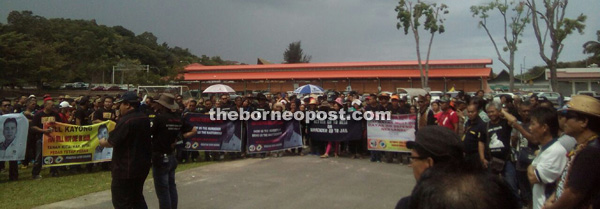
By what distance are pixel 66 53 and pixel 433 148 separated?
8309 centimetres

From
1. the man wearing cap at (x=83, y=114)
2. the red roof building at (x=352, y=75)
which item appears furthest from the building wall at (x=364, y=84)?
the man wearing cap at (x=83, y=114)

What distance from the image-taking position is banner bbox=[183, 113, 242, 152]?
403 inches

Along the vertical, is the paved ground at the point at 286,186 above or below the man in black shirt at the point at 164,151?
below

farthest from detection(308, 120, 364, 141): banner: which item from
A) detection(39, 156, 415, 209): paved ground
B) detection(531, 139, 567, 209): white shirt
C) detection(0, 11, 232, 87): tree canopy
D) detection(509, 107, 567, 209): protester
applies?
detection(0, 11, 232, 87): tree canopy

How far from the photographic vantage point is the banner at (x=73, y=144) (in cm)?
830

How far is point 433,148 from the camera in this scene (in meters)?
1.73

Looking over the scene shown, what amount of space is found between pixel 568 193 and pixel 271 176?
20.2ft

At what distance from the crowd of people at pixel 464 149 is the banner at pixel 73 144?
218 millimetres

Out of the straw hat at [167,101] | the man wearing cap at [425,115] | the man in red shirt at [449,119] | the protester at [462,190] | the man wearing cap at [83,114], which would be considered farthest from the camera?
the man wearing cap at [83,114]

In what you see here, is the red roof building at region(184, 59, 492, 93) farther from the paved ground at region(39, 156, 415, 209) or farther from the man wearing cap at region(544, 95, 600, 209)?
the man wearing cap at region(544, 95, 600, 209)

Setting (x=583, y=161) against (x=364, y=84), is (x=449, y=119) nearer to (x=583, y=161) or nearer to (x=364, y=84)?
(x=583, y=161)

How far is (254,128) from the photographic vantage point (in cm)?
1051

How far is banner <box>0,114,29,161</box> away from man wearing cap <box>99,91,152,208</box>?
490cm

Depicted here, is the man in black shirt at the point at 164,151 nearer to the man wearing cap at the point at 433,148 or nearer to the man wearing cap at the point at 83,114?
the man wearing cap at the point at 433,148
